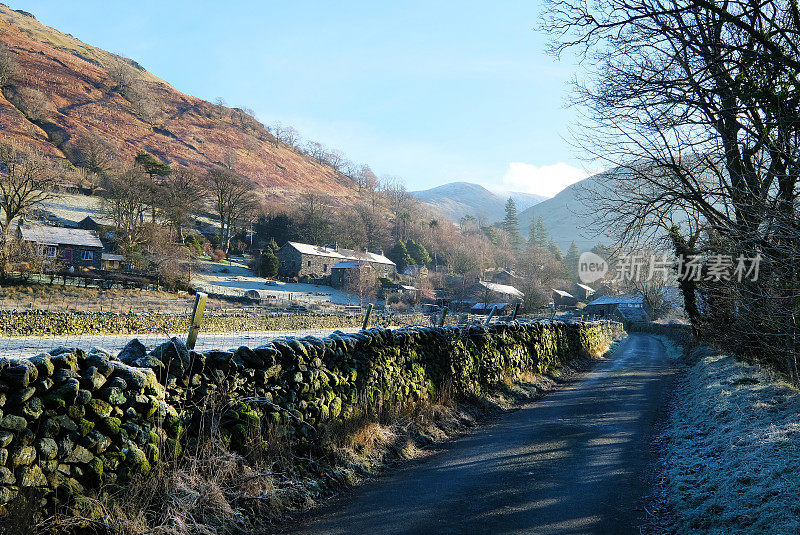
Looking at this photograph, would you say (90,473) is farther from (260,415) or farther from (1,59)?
(1,59)

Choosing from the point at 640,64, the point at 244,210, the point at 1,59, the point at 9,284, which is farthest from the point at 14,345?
the point at 1,59

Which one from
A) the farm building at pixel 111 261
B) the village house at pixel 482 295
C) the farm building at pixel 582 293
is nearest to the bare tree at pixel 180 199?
the farm building at pixel 111 261

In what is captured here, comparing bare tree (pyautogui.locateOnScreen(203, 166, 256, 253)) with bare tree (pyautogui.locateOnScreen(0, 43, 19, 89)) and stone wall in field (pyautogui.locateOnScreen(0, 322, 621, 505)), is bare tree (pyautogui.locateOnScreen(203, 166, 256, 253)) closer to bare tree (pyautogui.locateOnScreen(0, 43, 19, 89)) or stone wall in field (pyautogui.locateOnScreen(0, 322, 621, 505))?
stone wall in field (pyautogui.locateOnScreen(0, 322, 621, 505))

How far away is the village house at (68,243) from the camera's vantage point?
44822mm

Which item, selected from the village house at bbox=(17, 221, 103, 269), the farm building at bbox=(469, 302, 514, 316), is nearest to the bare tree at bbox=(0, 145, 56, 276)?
the village house at bbox=(17, 221, 103, 269)

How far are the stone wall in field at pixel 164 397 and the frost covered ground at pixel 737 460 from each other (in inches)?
168

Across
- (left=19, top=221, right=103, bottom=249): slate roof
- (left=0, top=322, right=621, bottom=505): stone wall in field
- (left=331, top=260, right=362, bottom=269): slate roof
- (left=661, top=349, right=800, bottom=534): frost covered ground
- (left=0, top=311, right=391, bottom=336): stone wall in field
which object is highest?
(left=19, top=221, right=103, bottom=249): slate roof

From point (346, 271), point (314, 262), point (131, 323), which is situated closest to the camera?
point (131, 323)

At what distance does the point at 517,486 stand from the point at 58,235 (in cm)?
5305

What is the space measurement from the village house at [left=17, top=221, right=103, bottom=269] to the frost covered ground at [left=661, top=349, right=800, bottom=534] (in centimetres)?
4877

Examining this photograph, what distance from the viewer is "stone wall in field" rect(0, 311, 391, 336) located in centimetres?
2418

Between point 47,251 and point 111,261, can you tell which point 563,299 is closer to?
point 111,261

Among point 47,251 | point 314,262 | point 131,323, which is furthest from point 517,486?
point 314,262

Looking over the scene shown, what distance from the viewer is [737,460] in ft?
20.0
